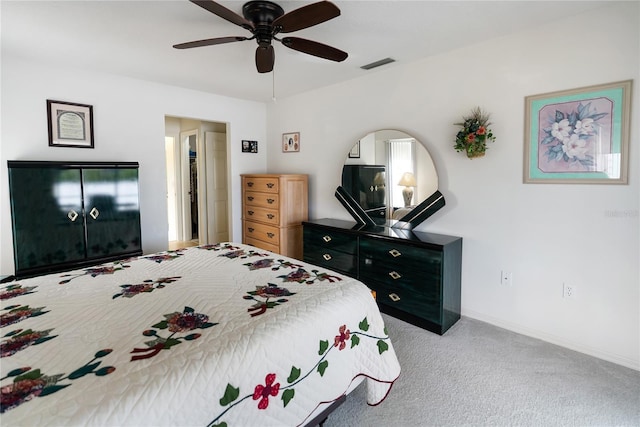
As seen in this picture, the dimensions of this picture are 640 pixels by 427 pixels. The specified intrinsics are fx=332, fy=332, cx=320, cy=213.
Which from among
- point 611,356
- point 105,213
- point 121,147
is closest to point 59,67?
point 121,147

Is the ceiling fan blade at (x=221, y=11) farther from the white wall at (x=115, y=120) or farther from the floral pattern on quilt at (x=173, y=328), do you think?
the white wall at (x=115, y=120)

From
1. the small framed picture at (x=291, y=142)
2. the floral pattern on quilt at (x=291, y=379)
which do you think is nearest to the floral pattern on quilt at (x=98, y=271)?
the floral pattern on quilt at (x=291, y=379)

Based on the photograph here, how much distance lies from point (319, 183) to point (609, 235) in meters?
2.99

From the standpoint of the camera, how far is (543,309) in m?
2.63

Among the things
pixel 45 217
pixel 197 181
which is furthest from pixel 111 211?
pixel 197 181

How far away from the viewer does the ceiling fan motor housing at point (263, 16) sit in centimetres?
209

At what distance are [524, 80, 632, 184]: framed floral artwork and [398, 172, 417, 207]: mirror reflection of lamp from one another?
0.98m

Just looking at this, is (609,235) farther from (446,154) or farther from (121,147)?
(121,147)

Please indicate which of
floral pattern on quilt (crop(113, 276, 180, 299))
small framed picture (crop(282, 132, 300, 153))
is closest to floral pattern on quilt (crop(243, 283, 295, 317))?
floral pattern on quilt (crop(113, 276, 180, 299))

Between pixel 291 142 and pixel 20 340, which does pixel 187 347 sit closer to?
pixel 20 340

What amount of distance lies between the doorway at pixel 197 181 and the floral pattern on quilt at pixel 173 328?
397 cm

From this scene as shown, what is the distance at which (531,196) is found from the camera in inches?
103

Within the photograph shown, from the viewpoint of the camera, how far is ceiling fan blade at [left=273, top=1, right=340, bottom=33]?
1680 mm

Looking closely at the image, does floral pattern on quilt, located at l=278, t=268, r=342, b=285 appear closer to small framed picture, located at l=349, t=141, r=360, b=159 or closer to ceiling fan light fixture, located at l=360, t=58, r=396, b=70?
small framed picture, located at l=349, t=141, r=360, b=159
